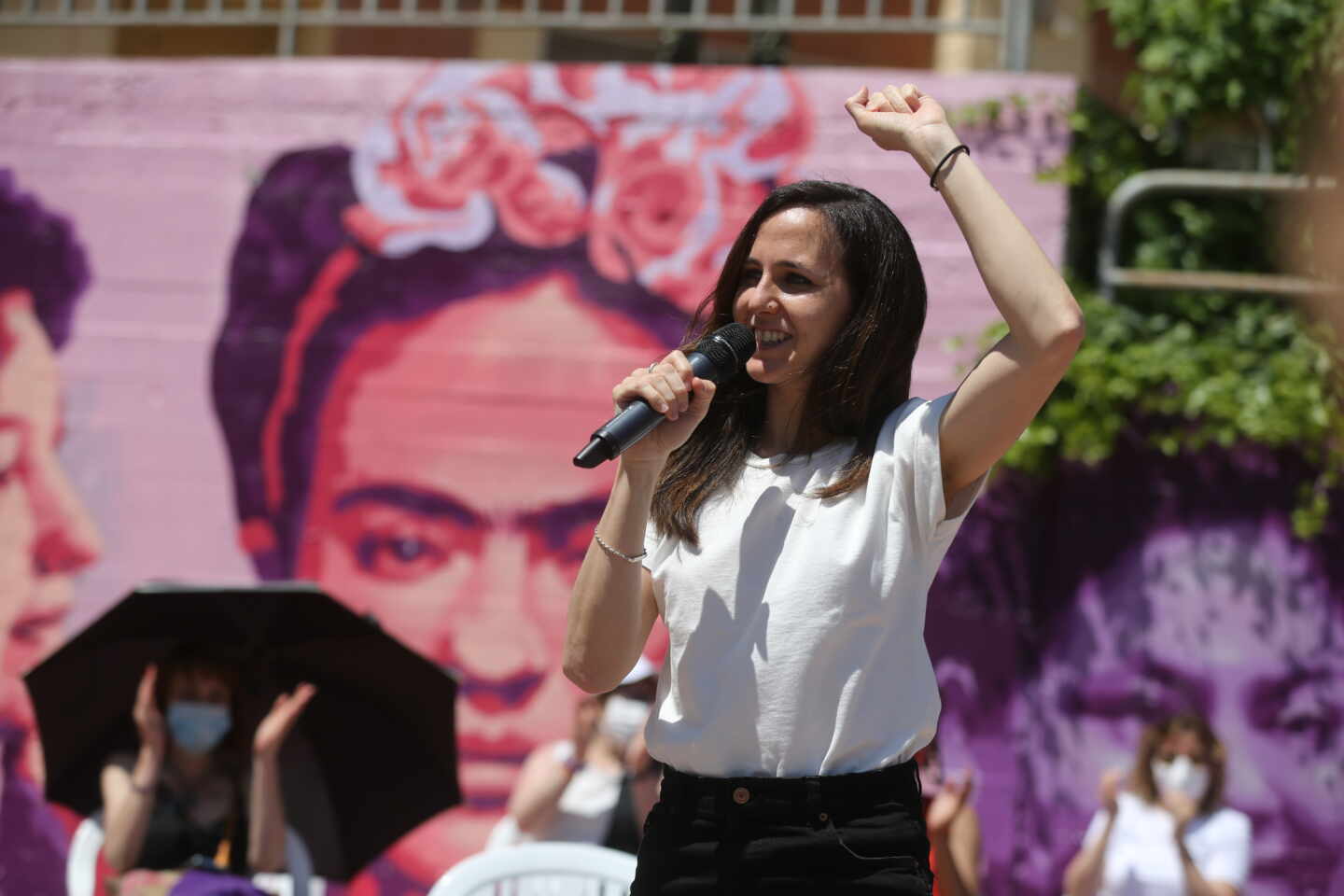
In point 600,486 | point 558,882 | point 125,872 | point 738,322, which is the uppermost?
point 738,322

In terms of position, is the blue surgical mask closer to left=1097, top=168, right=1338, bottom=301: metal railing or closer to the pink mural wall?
the pink mural wall

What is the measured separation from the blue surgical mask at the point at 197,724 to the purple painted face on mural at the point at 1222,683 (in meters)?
2.46

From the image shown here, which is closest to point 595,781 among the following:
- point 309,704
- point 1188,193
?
point 309,704

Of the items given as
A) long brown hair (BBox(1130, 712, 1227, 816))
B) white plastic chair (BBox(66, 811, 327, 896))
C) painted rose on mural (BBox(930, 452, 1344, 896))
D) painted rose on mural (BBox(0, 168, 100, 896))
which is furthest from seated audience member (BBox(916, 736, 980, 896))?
painted rose on mural (BBox(0, 168, 100, 896))

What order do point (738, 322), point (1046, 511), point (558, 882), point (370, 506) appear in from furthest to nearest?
point (370, 506), point (1046, 511), point (558, 882), point (738, 322)

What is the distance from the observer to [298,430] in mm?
5719

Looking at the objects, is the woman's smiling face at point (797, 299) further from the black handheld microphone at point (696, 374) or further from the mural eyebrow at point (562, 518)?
the mural eyebrow at point (562, 518)

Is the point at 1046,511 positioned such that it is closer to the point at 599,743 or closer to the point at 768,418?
the point at 599,743

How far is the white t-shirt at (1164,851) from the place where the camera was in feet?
14.7

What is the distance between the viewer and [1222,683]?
5.02 m

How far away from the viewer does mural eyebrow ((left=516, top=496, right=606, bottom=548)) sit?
5.50 metres

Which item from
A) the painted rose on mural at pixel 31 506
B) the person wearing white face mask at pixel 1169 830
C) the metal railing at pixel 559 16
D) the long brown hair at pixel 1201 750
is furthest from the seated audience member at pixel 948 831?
the painted rose on mural at pixel 31 506

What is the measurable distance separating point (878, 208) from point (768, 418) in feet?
1.03

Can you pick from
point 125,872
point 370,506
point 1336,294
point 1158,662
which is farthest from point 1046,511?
point 125,872
